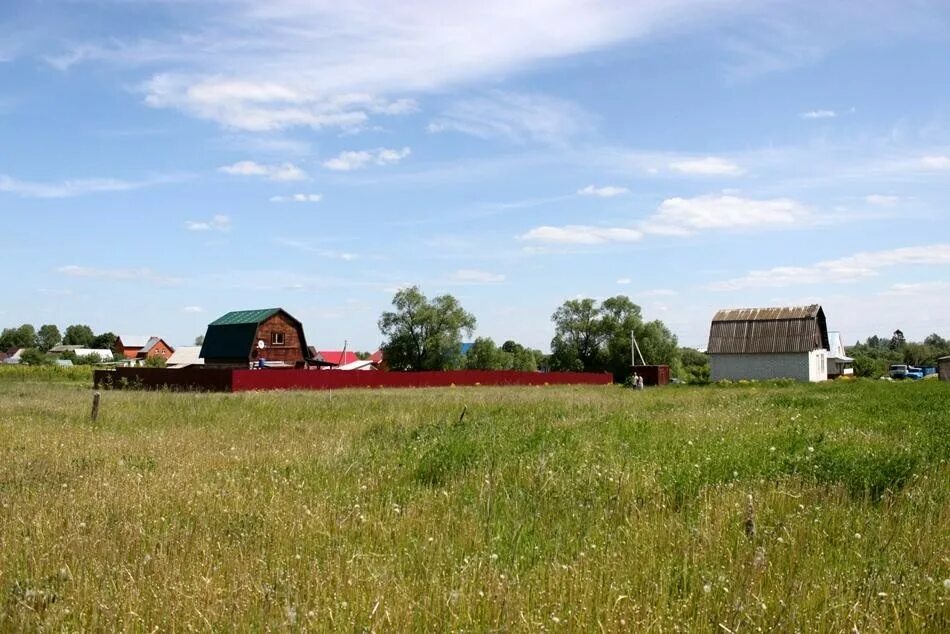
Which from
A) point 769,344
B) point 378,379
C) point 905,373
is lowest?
point 378,379

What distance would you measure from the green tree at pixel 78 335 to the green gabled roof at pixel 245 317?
133m

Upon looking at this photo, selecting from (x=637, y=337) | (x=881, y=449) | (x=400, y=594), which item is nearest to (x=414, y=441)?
(x=881, y=449)

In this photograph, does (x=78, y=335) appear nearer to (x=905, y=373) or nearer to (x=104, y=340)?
(x=104, y=340)

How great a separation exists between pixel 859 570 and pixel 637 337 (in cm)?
7976

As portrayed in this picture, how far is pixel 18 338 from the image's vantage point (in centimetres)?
18475

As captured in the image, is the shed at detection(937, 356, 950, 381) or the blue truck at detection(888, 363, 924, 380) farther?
the blue truck at detection(888, 363, 924, 380)

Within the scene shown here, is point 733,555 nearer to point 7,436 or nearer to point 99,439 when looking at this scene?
point 99,439

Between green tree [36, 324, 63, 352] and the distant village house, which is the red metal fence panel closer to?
the distant village house

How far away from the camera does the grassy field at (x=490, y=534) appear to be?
460 cm

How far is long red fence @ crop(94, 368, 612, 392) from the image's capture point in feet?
120

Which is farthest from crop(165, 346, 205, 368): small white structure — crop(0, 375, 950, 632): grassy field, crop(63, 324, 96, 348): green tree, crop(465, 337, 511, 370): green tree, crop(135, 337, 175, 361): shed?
crop(63, 324, 96, 348): green tree

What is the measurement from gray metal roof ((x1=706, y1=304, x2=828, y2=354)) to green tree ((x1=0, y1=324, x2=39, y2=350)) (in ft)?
562

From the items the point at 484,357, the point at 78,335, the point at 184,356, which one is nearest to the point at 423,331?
the point at 484,357

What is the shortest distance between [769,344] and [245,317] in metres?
43.4
